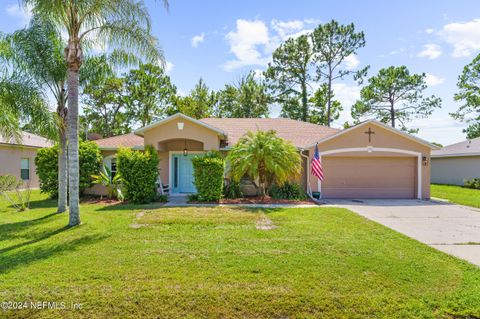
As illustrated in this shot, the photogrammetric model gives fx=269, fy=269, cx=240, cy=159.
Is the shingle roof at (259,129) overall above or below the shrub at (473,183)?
above

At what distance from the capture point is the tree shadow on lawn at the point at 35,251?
505 cm

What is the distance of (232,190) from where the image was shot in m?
13.4

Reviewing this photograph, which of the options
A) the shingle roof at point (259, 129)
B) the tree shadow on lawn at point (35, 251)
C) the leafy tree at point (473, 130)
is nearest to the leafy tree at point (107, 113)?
the shingle roof at point (259, 129)

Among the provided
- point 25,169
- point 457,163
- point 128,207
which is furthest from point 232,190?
point 457,163

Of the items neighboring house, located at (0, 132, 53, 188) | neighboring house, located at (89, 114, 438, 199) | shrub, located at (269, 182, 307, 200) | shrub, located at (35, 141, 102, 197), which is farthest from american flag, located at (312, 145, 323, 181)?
neighboring house, located at (0, 132, 53, 188)

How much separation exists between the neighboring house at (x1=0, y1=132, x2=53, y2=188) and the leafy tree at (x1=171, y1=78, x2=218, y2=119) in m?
14.2

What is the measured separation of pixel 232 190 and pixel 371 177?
760 centimetres

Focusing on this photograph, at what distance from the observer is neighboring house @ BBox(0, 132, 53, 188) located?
16.8 m

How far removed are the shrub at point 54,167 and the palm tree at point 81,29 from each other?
234 inches

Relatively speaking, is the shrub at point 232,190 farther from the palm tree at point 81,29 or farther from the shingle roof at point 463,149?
the shingle roof at point 463,149

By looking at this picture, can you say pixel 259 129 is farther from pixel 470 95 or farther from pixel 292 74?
pixel 470 95

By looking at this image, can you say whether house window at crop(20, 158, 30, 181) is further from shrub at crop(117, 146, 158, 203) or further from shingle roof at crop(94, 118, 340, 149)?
shrub at crop(117, 146, 158, 203)

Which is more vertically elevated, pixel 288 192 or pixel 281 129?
pixel 281 129

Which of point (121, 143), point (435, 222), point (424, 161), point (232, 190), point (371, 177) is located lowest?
point (435, 222)
